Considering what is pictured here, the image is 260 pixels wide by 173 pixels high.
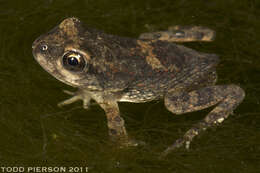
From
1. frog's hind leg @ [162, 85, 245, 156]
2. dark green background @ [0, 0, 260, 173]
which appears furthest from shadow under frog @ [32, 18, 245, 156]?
dark green background @ [0, 0, 260, 173]

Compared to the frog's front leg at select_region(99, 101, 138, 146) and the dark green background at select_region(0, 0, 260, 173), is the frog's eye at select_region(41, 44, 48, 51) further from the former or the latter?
the frog's front leg at select_region(99, 101, 138, 146)

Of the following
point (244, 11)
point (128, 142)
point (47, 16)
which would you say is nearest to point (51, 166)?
point (128, 142)

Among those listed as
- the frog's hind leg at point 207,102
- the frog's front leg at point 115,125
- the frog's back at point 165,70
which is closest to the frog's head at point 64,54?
the frog's front leg at point 115,125

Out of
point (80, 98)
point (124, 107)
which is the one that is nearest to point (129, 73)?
point (124, 107)

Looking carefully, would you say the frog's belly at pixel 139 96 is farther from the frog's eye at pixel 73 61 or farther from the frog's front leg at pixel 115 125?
the frog's eye at pixel 73 61

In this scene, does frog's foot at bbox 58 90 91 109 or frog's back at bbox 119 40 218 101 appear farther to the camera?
frog's foot at bbox 58 90 91 109
